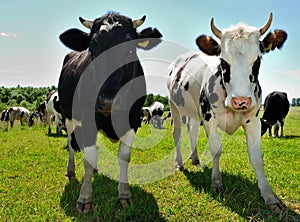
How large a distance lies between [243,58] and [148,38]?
1413mm

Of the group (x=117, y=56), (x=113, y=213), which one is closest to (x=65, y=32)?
(x=117, y=56)

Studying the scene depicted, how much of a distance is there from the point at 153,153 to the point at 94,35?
499 centimetres

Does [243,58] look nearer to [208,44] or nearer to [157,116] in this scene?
[208,44]

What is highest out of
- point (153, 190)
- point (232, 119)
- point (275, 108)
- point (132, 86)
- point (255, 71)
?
point (275, 108)

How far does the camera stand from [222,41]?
14.0ft

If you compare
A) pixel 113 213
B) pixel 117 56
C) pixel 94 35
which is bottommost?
pixel 113 213

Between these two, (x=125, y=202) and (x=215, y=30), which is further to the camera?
(x=215, y=30)

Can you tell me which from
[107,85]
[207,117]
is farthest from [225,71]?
[107,85]

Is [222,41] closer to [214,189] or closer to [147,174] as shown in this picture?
[214,189]

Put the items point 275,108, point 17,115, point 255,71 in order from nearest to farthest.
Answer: point 255,71 → point 275,108 → point 17,115

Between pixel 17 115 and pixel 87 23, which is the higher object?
pixel 87 23

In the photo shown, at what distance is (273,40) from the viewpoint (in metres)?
4.31

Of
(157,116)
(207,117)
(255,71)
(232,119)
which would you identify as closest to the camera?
(255,71)

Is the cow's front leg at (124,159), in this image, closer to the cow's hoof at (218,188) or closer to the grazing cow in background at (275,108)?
the cow's hoof at (218,188)
